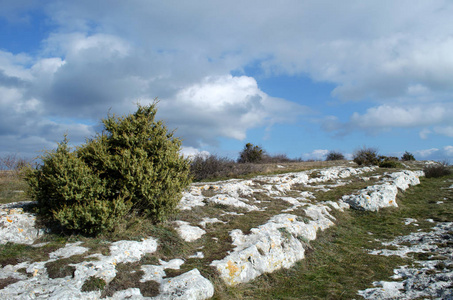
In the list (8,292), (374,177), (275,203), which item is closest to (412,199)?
(374,177)

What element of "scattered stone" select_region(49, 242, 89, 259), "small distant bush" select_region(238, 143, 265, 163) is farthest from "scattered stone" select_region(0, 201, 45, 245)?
"small distant bush" select_region(238, 143, 265, 163)

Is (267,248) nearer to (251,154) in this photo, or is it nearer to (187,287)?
(187,287)

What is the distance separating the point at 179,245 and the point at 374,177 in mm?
17233

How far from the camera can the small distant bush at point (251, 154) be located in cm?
3656

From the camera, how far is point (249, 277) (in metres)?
6.18

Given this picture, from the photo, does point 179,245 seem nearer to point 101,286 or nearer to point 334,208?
point 101,286

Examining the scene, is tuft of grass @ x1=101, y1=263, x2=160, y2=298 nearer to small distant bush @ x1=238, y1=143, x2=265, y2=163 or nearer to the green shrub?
the green shrub

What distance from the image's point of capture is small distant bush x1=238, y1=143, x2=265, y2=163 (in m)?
36.6

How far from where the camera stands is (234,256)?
627cm

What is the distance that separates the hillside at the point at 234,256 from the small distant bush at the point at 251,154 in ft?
81.3

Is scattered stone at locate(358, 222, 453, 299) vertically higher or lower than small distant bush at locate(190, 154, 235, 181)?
lower

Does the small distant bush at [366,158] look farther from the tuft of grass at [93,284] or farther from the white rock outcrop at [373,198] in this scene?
the tuft of grass at [93,284]

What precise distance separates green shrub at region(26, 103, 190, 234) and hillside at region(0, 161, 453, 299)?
443mm

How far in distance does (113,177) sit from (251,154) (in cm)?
3002
